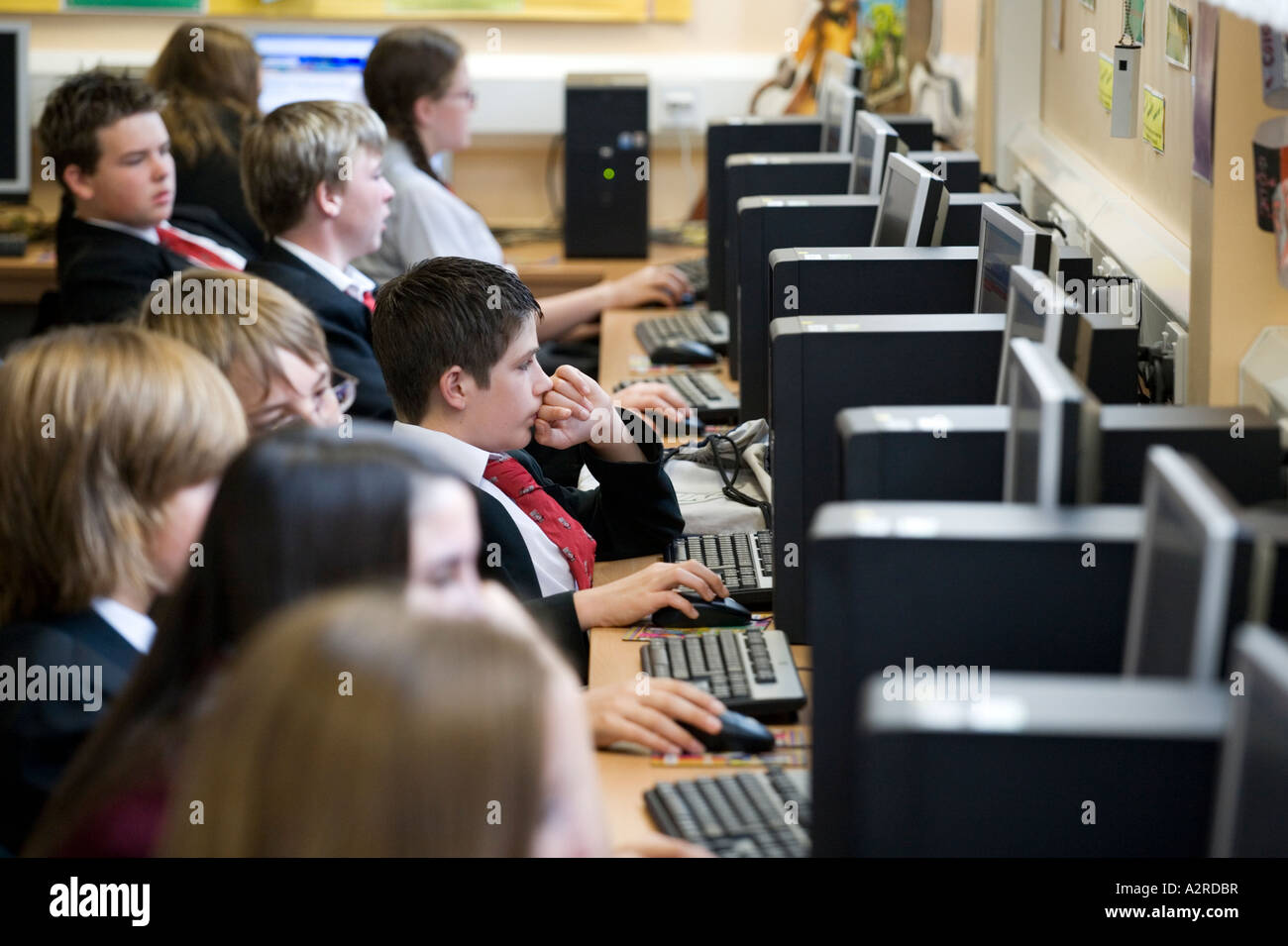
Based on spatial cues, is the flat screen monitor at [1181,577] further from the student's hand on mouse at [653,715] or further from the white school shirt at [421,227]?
the white school shirt at [421,227]

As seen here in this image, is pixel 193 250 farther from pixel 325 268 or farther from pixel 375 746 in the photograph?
pixel 375 746

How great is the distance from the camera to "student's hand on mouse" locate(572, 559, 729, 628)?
1.89 meters

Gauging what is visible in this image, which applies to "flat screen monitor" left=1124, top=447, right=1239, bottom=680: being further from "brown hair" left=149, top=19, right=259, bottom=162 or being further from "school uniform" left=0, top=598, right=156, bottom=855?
"brown hair" left=149, top=19, right=259, bottom=162

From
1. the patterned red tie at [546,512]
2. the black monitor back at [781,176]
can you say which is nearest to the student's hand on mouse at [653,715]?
the patterned red tie at [546,512]

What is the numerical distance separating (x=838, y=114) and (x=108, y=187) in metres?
1.48

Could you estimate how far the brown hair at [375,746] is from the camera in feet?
2.55

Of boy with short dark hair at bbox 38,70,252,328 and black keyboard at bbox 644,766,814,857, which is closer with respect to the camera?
black keyboard at bbox 644,766,814,857

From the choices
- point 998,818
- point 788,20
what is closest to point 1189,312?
point 998,818

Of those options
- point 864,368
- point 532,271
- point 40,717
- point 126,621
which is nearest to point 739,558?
point 864,368

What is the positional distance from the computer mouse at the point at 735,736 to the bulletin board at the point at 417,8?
3.53m

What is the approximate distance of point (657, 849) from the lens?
1.29 meters

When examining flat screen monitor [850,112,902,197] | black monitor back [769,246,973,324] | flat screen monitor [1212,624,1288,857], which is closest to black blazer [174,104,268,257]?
flat screen monitor [850,112,902,197]

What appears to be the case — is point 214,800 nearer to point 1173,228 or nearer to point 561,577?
point 561,577

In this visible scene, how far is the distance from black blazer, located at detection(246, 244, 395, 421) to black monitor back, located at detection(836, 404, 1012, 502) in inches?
63.2
